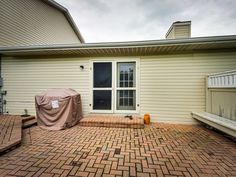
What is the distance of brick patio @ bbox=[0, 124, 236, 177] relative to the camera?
1900 mm

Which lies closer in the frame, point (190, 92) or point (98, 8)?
point (190, 92)

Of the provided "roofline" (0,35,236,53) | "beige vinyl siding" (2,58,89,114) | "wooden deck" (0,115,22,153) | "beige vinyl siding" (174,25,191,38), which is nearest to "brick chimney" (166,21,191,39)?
"beige vinyl siding" (174,25,191,38)

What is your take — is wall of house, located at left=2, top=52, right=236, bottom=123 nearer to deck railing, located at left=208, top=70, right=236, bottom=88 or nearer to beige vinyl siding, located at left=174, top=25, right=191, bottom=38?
deck railing, located at left=208, top=70, right=236, bottom=88

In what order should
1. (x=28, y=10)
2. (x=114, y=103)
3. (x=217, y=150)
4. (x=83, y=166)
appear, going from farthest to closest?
(x=28, y=10)
(x=114, y=103)
(x=217, y=150)
(x=83, y=166)

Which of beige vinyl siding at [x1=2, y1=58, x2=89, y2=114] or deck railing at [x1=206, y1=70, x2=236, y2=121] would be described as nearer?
deck railing at [x1=206, y1=70, x2=236, y2=121]

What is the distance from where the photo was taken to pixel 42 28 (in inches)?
292

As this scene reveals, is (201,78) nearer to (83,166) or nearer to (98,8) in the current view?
(83,166)

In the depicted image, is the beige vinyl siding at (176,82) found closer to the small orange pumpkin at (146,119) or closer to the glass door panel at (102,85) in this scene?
the small orange pumpkin at (146,119)

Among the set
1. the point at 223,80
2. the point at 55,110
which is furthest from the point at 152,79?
the point at 55,110

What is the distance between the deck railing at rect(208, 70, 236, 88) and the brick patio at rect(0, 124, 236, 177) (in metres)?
1.29

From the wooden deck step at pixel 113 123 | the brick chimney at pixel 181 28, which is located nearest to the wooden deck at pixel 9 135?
the wooden deck step at pixel 113 123

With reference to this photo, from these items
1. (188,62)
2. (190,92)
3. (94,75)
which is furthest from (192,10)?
(94,75)

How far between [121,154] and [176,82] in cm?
305

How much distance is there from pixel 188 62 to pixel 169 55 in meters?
0.64
